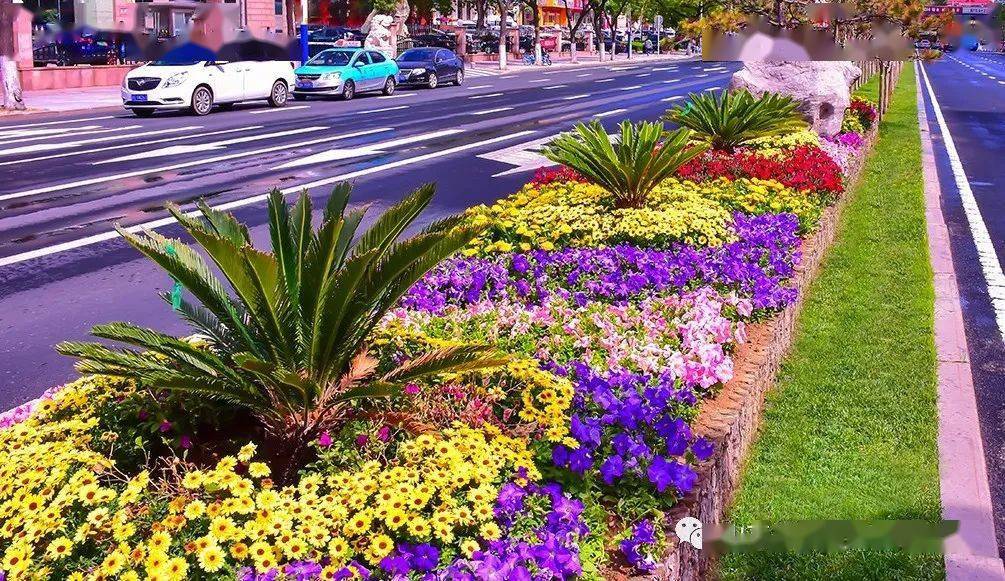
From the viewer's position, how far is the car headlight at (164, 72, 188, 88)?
2308cm

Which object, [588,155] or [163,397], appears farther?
[588,155]

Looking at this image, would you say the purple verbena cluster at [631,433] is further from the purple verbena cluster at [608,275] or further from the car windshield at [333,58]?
the car windshield at [333,58]

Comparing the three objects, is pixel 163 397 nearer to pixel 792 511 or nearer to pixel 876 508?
pixel 792 511

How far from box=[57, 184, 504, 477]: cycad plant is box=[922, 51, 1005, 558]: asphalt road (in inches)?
109

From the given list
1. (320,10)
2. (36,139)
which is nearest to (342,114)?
(36,139)

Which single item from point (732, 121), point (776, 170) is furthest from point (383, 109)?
point (776, 170)

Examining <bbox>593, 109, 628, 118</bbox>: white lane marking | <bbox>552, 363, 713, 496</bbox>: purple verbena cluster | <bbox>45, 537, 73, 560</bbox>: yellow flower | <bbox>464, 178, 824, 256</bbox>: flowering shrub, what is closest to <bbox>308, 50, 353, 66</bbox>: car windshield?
<bbox>593, 109, 628, 118</bbox>: white lane marking

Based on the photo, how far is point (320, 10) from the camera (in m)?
66.1

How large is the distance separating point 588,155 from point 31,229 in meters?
6.03

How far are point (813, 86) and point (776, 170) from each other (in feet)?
18.5

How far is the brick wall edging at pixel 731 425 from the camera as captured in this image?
362 centimetres

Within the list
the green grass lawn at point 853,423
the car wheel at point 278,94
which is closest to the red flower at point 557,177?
the green grass lawn at point 853,423

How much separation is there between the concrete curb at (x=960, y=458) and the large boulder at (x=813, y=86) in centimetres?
722

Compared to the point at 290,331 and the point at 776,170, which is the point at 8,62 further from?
the point at 290,331
